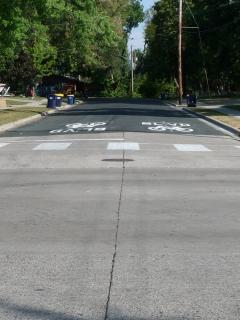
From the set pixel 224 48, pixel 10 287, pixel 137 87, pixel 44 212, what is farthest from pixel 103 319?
pixel 137 87

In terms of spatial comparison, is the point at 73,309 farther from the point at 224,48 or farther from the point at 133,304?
the point at 224,48

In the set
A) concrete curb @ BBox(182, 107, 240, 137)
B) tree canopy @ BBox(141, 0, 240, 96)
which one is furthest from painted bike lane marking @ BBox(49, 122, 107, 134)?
tree canopy @ BBox(141, 0, 240, 96)

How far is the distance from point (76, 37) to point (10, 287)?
35.4 meters

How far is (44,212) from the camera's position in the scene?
9.48 m

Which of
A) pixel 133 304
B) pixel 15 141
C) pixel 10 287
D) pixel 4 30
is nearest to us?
pixel 133 304

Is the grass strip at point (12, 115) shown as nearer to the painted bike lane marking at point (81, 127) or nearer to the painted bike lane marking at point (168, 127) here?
the painted bike lane marking at point (81, 127)

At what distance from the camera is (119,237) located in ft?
25.9

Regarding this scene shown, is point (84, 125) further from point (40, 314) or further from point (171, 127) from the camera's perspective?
point (40, 314)

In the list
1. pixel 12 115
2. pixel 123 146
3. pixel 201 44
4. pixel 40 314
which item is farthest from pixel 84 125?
pixel 201 44

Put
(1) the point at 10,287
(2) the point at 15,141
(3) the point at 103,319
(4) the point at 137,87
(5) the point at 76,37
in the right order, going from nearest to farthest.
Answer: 1. (3) the point at 103,319
2. (1) the point at 10,287
3. (2) the point at 15,141
4. (5) the point at 76,37
5. (4) the point at 137,87

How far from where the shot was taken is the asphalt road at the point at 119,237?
220 inches

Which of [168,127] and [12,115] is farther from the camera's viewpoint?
[12,115]

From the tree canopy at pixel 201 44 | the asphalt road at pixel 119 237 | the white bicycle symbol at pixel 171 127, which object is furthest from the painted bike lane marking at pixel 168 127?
the tree canopy at pixel 201 44

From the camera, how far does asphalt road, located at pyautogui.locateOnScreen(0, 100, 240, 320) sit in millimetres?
5586
